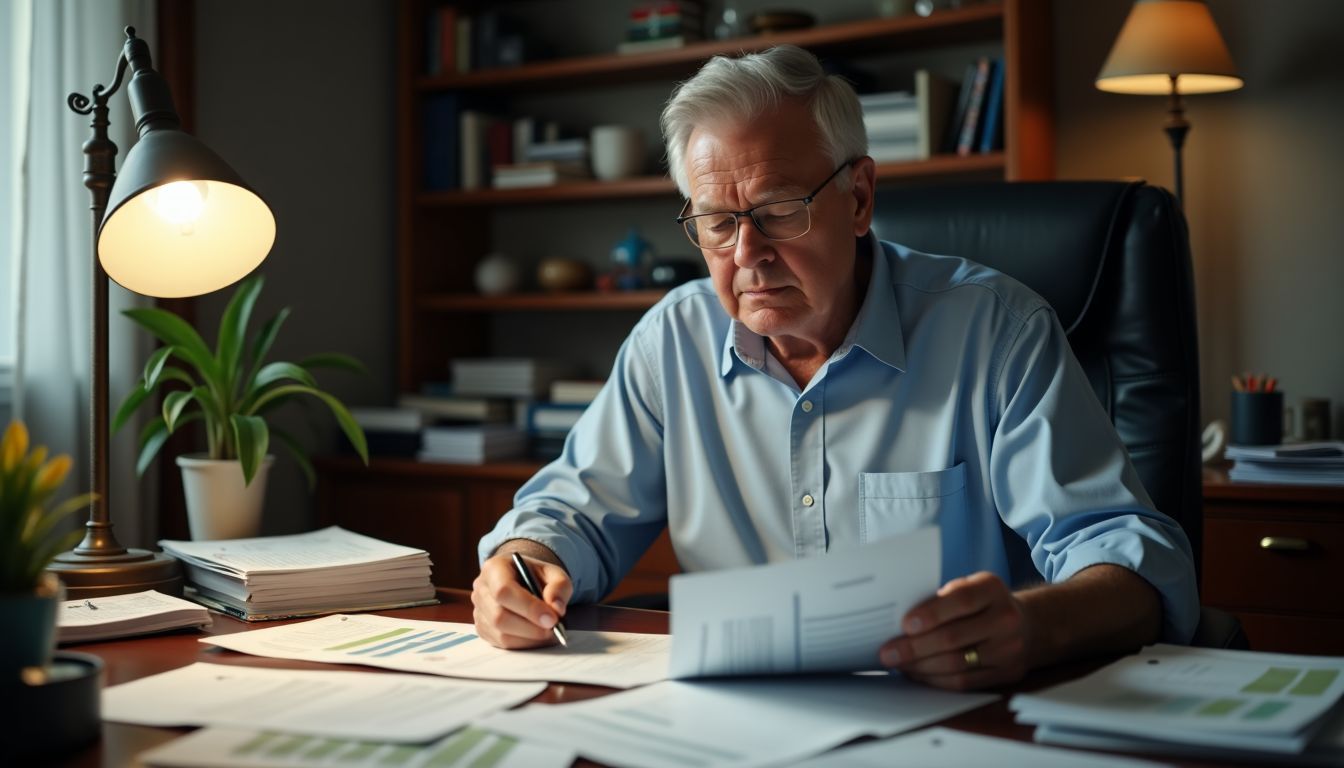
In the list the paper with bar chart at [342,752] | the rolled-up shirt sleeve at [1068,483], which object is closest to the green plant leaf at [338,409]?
the rolled-up shirt sleeve at [1068,483]

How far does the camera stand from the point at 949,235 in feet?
5.58

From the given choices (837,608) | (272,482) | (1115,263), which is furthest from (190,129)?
(837,608)

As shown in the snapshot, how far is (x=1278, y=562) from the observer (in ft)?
7.08

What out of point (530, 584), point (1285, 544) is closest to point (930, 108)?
point (1285, 544)

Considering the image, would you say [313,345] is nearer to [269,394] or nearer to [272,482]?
[272,482]

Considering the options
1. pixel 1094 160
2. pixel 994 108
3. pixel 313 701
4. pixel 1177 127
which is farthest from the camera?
pixel 1094 160

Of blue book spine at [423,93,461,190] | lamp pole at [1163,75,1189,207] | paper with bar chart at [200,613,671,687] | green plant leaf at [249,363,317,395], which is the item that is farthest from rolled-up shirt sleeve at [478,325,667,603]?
blue book spine at [423,93,461,190]

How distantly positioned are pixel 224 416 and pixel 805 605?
1251 mm

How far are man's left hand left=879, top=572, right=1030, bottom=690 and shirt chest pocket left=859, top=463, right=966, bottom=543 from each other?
1.45ft

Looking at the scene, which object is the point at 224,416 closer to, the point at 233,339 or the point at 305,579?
the point at 233,339

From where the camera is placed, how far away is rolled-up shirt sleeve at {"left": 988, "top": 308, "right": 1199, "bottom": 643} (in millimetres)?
1157

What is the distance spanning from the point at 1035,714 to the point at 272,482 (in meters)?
2.51

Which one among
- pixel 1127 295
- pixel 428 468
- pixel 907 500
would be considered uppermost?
pixel 1127 295

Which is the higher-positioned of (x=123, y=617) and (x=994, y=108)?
(x=994, y=108)
